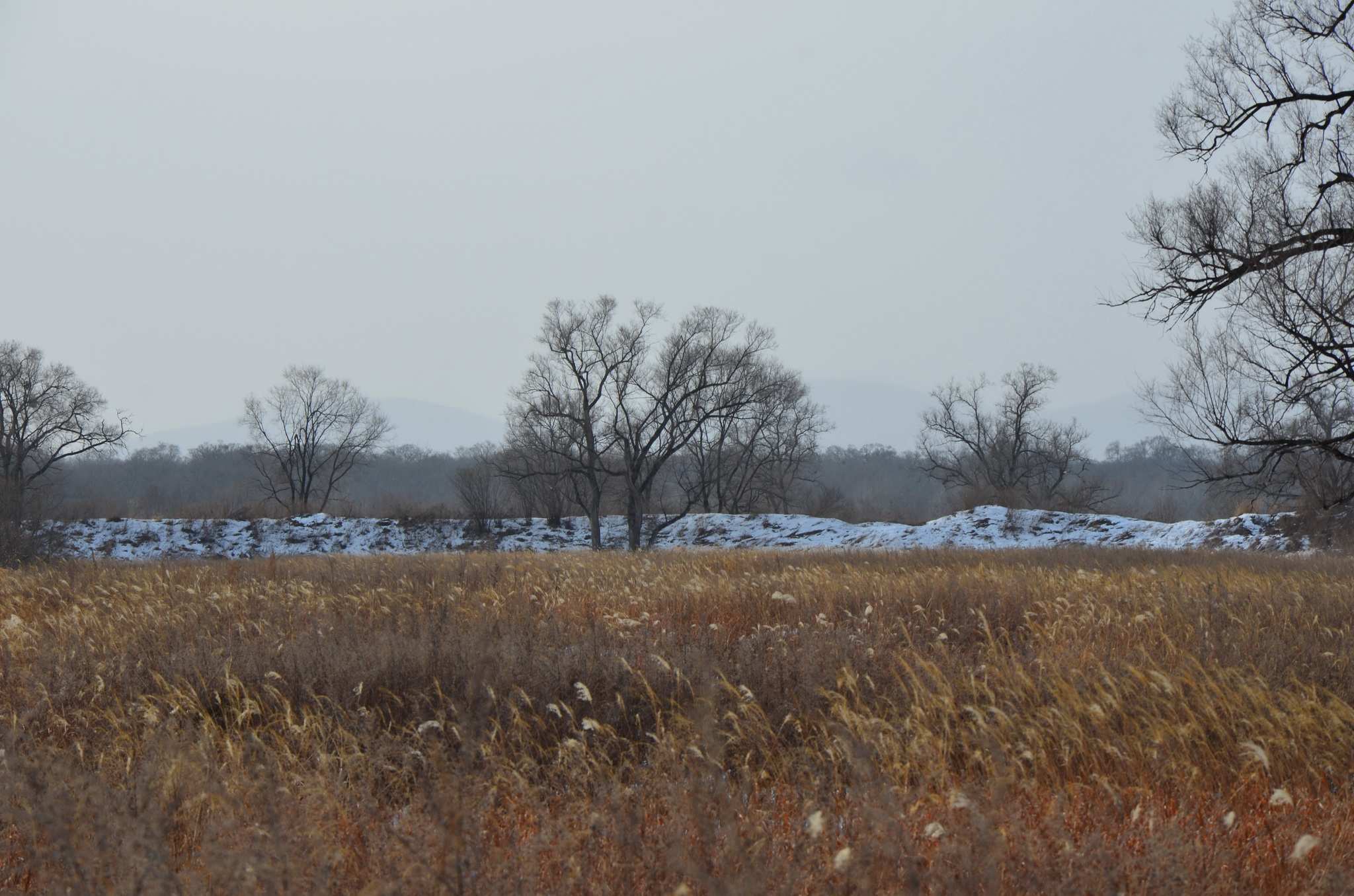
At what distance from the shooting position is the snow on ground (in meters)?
27.5

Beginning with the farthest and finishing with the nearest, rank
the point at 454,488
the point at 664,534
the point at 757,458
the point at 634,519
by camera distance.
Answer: the point at 454,488 < the point at 757,458 < the point at 664,534 < the point at 634,519

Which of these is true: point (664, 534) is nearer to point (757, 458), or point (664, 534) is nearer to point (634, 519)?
point (634, 519)

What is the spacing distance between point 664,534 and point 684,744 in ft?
109

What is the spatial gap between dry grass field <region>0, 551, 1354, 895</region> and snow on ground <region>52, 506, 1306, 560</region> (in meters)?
20.7

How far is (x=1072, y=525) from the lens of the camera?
3008 centimetres

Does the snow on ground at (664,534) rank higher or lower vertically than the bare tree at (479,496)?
lower

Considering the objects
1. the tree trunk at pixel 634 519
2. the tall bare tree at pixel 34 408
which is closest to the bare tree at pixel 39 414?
the tall bare tree at pixel 34 408

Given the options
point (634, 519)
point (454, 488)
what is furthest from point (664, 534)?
point (454, 488)

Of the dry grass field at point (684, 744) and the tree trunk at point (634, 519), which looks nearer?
the dry grass field at point (684, 744)

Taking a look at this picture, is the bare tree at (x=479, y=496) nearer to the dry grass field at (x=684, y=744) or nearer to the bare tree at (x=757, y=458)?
the bare tree at (x=757, y=458)

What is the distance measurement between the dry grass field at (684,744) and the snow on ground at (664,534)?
2065 cm

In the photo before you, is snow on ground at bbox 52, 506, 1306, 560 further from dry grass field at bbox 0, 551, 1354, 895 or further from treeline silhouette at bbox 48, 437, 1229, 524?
dry grass field at bbox 0, 551, 1354, 895

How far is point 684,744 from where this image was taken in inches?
155

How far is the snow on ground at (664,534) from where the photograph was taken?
90.2ft
